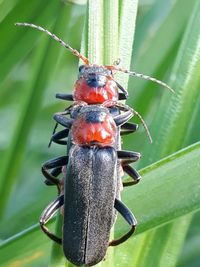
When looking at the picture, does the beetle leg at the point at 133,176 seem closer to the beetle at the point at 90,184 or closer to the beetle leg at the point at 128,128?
the beetle at the point at 90,184

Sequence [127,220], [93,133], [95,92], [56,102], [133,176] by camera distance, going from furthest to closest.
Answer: [56,102], [95,92], [93,133], [133,176], [127,220]

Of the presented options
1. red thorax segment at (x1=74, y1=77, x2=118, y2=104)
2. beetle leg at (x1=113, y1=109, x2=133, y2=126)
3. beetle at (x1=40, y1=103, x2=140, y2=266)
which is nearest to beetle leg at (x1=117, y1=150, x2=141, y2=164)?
beetle at (x1=40, y1=103, x2=140, y2=266)

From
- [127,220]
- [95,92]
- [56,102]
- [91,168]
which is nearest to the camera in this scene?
[127,220]

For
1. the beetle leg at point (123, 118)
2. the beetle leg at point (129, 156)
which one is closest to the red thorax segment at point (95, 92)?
the beetle leg at point (123, 118)

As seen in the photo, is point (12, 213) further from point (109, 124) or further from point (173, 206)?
point (173, 206)

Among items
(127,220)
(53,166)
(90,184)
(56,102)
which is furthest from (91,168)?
(56,102)

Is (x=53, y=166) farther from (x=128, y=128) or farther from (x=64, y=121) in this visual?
(x=128, y=128)

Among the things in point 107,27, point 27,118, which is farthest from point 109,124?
point 27,118
